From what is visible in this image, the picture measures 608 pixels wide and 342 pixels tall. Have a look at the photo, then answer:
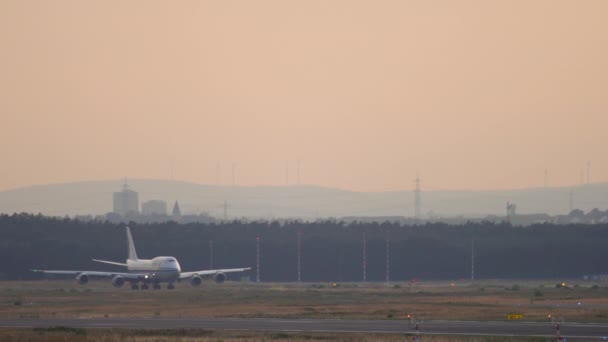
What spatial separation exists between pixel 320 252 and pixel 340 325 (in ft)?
376

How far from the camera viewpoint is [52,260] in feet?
572

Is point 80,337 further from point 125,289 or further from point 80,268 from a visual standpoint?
point 80,268

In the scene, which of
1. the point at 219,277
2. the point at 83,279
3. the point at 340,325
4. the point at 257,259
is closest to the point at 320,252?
the point at 257,259

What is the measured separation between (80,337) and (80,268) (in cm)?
11253

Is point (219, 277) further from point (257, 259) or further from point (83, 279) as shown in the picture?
point (257, 259)

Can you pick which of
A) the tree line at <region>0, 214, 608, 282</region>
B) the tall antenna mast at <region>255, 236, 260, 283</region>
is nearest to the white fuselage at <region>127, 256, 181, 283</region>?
the tall antenna mast at <region>255, 236, 260, 283</region>

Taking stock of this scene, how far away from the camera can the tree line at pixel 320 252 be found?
17562 cm

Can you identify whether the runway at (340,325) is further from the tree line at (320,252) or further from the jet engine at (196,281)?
the tree line at (320,252)

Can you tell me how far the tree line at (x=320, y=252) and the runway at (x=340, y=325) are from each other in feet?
299

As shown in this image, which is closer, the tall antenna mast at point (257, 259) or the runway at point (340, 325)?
the runway at point (340, 325)

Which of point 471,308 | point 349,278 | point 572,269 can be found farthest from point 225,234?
point 471,308

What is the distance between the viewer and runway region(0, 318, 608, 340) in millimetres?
66562

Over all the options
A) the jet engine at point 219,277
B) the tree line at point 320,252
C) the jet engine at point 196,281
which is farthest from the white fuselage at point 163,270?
the tree line at point 320,252

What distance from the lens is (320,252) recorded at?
18638 cm
